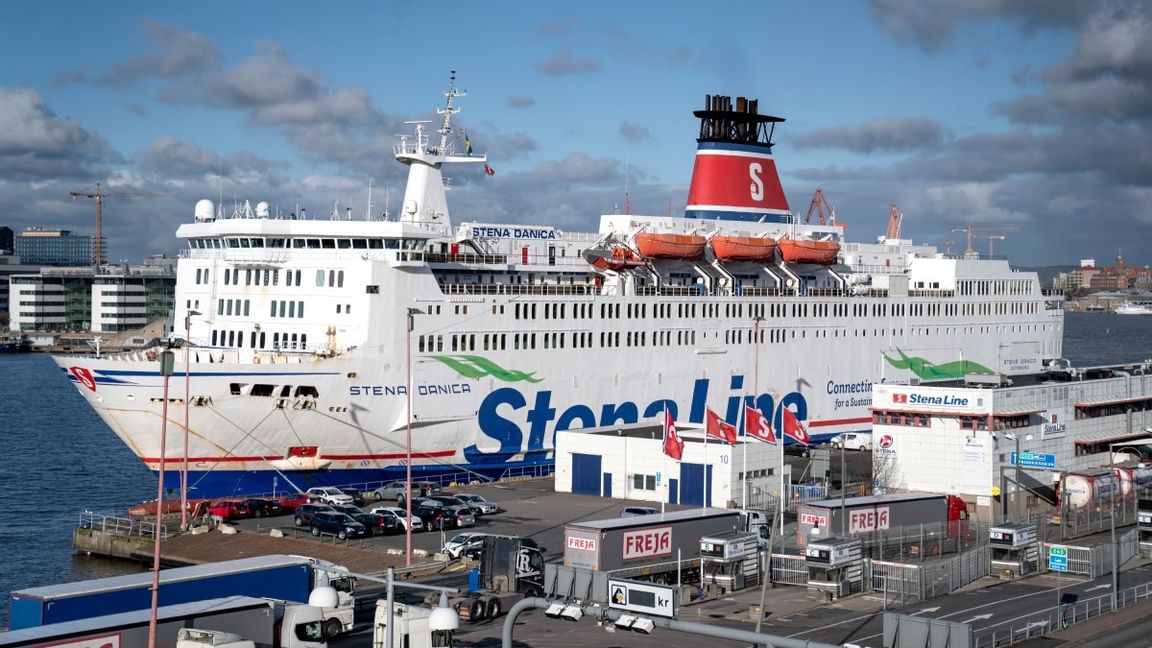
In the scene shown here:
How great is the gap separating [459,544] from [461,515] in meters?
4.86

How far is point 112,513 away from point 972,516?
29699 mm

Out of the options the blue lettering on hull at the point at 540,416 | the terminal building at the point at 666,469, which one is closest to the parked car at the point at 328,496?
the blue lettering on hull at the point at 540,416

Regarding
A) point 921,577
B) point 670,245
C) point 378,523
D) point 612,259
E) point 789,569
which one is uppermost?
Result: point 670,245

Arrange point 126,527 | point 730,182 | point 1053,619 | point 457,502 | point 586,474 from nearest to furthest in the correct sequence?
point 1053,619
point 126,527
point 457,502
point 586,474
point 730,182

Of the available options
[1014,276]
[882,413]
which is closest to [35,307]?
[1014,276]

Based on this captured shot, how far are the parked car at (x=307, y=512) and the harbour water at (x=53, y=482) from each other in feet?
15.8

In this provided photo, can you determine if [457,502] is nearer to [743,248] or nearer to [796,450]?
[796,450]

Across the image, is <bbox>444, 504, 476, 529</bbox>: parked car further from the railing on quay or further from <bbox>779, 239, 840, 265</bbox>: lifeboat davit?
<bbox>779, 239, 840, 265</bbox>: lifeboat davit

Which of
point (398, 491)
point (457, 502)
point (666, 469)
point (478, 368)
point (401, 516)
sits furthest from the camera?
point (478, 368)

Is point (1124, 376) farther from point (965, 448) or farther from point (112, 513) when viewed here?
point (112, 513)

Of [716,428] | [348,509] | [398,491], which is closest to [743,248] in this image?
[716,428]

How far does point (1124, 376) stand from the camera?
53.9m

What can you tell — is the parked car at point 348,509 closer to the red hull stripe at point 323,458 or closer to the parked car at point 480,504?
the parked car at point 480,504

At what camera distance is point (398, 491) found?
4453 cm
